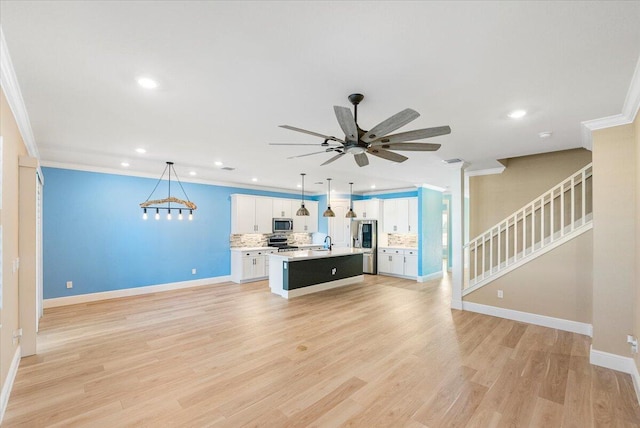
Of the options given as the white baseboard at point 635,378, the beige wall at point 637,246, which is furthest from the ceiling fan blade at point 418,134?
the white baseboard at point 635,378

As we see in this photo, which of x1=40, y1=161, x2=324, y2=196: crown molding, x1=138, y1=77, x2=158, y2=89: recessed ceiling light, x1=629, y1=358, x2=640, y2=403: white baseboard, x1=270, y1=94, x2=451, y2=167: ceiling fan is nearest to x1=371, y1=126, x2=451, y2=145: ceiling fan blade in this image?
x1=270, y1=94, x2=451, y2=167: ceiling fan

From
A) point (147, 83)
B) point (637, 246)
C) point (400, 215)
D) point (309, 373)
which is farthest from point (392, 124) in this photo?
Result: point (400, 215)

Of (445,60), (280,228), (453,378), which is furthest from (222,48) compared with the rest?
(280,228)

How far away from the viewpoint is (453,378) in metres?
2.87

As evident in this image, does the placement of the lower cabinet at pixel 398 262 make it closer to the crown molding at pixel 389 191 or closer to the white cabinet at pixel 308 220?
the crown molding at pixel 389 191

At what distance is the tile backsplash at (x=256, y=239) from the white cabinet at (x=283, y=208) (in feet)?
2.26

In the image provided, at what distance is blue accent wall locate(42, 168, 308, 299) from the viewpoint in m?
5.25

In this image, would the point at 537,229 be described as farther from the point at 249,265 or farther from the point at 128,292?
the point at 128,292

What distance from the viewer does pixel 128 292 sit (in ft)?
19.6

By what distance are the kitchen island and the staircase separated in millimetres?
2771

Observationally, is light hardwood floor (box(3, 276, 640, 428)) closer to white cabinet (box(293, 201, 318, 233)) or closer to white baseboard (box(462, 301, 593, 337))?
white baseboard (box(462, 301, 593, 337))

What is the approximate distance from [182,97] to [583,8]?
9.33 ft

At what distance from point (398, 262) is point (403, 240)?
82 cm

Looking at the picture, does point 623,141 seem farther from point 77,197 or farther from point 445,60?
point 77,197
